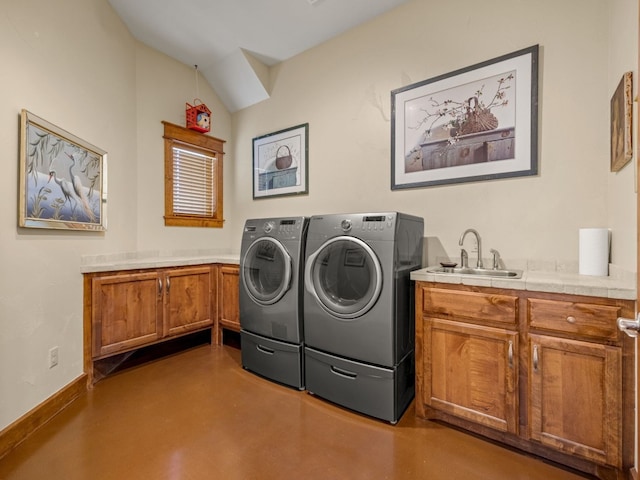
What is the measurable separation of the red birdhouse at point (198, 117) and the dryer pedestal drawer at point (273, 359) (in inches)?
90.5

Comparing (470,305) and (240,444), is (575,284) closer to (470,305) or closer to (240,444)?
(470,305)

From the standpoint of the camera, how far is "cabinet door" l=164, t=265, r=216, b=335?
2.71 metres

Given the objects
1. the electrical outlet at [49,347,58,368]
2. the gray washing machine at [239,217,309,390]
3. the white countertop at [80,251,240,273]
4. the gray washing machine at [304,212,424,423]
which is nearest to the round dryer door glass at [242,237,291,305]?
the gray washing machine at [239,217,309,390]

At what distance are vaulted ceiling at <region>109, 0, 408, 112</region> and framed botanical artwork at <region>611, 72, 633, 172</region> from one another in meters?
1.80

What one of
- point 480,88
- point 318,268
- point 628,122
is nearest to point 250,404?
point 318,268

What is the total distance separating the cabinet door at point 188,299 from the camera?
2.71 meters

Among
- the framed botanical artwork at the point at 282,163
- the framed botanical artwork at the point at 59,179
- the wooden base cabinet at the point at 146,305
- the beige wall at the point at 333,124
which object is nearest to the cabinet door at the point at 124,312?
the wooden base cabinet at the point at 146,305

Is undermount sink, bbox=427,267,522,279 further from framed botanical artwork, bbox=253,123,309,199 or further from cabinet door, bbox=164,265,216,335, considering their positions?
cabinet door, bbox=164,265,216,335

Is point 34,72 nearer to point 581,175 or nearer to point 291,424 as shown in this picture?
point 291,424

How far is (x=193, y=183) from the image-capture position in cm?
351

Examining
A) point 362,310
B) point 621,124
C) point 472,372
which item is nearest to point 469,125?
point 621,124

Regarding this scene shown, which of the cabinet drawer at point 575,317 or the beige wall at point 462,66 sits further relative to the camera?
the beige wall at point 462,66

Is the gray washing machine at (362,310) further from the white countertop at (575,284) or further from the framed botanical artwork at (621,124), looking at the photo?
the framed botanical artwork at (621,124)

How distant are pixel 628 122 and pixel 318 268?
174cm
